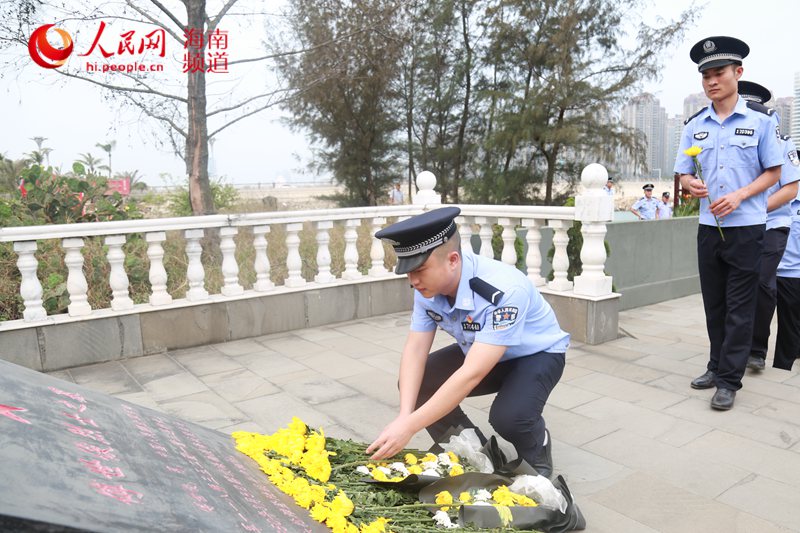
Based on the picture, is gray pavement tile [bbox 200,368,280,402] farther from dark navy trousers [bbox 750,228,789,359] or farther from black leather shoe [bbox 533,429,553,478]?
dark navy trousers [bbox 750,228,789,359]

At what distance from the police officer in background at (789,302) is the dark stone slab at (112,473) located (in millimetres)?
3984

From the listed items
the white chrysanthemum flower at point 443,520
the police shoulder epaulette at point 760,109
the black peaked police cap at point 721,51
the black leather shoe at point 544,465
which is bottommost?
the black leather shoe at point 544,465

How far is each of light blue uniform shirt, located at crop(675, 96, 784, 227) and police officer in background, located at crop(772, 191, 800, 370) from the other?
3.87ft

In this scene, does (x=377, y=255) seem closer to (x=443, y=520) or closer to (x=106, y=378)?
(x=106, y=378)

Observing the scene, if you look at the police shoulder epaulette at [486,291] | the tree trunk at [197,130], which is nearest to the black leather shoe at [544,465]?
the police shoulder epaulette at [486,291]

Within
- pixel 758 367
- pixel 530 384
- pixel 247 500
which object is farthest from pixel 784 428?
pixel 247 500

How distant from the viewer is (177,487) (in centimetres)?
156

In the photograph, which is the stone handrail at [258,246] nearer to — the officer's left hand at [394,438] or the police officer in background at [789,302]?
the police officer in background at [789,302]

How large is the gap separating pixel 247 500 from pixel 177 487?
31 cm

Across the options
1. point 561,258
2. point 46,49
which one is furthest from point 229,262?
point 46,49

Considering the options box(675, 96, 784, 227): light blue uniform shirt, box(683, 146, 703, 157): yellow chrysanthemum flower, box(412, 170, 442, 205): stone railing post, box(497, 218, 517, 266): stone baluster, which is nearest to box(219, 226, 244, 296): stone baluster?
box(412, 170, 442, 205): stone railing post

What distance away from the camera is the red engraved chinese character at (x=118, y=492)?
1.31 m

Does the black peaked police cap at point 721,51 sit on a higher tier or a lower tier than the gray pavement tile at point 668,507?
higher

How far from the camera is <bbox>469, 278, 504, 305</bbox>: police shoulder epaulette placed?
2.49 m
